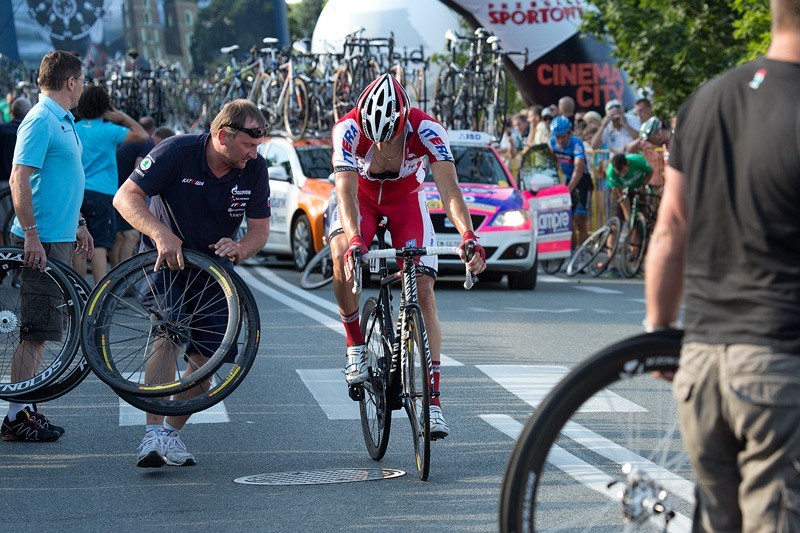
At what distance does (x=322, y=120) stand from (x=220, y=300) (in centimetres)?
1678

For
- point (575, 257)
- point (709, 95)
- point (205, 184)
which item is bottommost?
point (575, 257)

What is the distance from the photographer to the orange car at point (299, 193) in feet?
64.2

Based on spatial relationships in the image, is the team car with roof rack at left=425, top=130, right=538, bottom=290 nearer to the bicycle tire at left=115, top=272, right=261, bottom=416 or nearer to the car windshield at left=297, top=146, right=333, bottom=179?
the car windshield at left=297, top=146, right=333, bottom=179

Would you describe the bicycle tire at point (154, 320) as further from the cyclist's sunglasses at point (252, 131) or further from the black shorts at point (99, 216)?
the black shorts at point (99, 216)

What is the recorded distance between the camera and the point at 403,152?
7.75 metres

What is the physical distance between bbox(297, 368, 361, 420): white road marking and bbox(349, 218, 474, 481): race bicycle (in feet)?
3.74

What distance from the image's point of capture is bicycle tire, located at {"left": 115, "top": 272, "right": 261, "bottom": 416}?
705cm

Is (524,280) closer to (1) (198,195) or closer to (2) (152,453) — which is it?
(1) (198,195)

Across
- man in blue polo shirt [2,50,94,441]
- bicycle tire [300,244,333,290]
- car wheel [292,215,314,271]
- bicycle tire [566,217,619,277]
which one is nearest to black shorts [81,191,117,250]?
bicycle tire [300,244,333,290]

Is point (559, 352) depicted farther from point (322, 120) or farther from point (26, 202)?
point (322, 120)

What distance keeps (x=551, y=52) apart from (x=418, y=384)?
108ft

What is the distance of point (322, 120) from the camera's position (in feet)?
78.2

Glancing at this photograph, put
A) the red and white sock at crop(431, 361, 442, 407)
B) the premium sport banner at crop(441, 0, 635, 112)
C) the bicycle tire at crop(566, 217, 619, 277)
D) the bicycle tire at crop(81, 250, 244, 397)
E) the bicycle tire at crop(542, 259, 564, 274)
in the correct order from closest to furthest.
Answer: the bicycle tire at crop(81, 250, 244, 397) → the red and white sock at crop(431, 361, 442, 407) → the bicycle tire at crop(566, 217, 619, 277) → the bicycle tire at crop(542, 259, 564, 274) → the premium sport banner at crop(441, 0, 635, 112)

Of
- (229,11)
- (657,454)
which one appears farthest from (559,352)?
(229,11)
